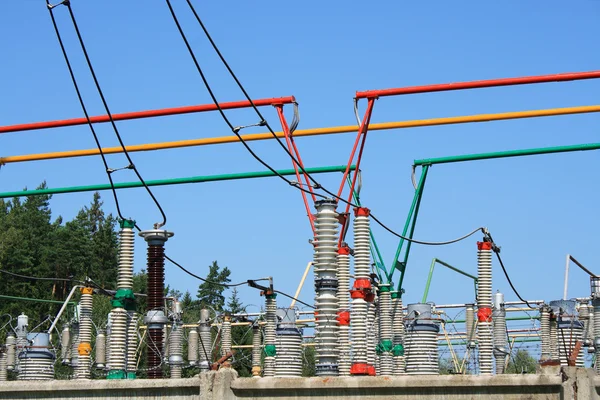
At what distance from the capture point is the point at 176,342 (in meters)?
21.2

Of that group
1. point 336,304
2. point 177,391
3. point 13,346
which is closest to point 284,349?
point 336,304

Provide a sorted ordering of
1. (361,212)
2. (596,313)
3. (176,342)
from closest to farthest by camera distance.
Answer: (361,212)
(596,313)
(176,342)

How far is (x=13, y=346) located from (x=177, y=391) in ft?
41.3

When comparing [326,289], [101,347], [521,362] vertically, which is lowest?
[521,362]

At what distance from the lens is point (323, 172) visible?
1931cm

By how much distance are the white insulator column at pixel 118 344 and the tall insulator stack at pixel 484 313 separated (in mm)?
5066

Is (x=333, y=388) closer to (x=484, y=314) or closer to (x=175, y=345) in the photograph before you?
(x=484, y=314)

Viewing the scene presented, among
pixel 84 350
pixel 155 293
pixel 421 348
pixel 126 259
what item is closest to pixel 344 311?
pixel 421 348

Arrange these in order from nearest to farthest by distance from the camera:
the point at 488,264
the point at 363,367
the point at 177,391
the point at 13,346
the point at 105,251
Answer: the point at 177,391, the point at 363,367, the point at 488,264, the point at 13,346, the point at 105,251

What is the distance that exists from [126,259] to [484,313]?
525 centimetres

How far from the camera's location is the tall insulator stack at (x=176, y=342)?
20.7m

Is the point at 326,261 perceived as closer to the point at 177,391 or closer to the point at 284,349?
the point at 284,349

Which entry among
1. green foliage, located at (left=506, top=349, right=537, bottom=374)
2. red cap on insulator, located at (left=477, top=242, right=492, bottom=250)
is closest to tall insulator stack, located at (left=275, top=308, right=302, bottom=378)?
red cap on insulator, located at (left=477, top=242, right=492, bottom=250)

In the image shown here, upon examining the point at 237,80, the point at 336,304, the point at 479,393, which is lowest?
the point at 479,393
